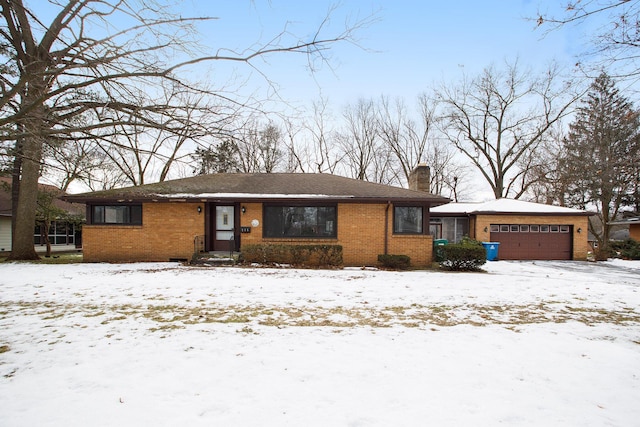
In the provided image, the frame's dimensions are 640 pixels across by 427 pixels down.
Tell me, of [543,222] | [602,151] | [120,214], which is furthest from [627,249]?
[120,214]

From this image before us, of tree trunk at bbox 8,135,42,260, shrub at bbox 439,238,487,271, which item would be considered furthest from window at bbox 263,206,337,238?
tree trunk at bbox 8,135,42,260

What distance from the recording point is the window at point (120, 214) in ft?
44.3

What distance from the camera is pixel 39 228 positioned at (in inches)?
866

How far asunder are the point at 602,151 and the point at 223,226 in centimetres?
1545

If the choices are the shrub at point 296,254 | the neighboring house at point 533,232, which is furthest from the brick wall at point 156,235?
the neighboring house at point 533,232

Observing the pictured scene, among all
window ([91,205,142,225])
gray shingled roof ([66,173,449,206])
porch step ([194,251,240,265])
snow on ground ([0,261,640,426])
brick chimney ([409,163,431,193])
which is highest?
brick chimney ([409,163,431,193])

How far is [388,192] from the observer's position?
13797 mm

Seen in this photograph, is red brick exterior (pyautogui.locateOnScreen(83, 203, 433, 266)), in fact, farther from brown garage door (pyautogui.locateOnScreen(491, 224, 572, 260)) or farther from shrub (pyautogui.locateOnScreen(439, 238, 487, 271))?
brown garage door (pyautogui.locateOnScreen(491, 224, 572, 260))

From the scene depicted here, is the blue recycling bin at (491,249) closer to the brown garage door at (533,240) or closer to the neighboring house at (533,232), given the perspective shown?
the neighboring house at (533,232)

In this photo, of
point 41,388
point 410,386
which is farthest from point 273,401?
point 41,388

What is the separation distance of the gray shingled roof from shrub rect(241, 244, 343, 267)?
1987 mm

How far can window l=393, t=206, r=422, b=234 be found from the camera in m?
13.5

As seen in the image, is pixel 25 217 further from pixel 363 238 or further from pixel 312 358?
pixel 312 358

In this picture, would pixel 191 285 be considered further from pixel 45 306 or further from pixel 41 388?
pixel 41 388
